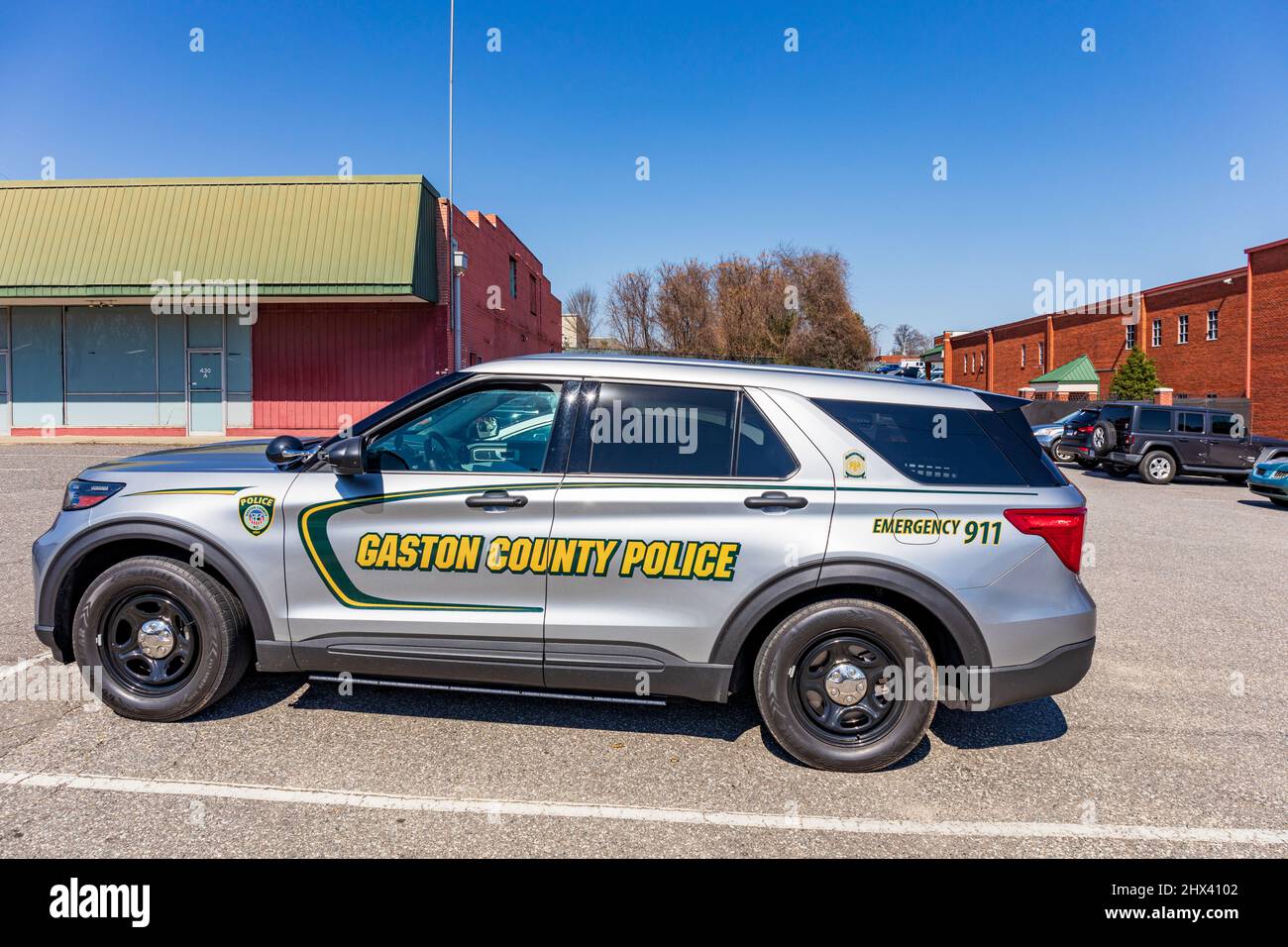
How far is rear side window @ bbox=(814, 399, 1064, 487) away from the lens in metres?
3.60

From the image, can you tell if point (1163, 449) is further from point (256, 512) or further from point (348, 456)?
point (256, 512)

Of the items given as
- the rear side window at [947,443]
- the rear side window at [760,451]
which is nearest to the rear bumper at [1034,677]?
the rear side window at [947,443]

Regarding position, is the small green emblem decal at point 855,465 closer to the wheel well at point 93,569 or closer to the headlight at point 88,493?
the wheel well at point 93,569

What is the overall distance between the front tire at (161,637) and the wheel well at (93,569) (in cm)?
7

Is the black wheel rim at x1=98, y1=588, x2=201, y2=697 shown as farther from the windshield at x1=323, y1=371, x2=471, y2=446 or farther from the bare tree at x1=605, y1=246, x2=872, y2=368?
the bare tree at x1=605, y1=246, x2=872, y2=368

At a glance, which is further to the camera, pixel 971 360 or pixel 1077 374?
pixel 971 360

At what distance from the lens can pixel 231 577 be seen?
12.4 ft

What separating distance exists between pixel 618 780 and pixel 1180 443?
18.5 metres

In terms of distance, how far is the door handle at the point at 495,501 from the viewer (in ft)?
11.9

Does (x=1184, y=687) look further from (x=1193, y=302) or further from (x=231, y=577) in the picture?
(x=1193, y=302)

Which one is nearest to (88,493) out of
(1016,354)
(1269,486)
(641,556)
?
(641,556)

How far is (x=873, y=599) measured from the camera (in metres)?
3.60

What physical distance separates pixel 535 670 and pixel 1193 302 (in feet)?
140
